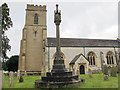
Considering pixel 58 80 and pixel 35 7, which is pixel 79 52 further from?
pixel 58 80

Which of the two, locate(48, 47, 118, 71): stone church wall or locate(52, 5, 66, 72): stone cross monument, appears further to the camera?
locate(48, 47, 118, 71): stone church wall

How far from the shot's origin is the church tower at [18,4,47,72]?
25.1 m

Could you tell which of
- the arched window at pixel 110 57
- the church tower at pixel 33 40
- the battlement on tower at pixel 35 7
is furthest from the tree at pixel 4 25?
the arched window at pixel 110 57

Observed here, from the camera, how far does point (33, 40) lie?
27000 mm

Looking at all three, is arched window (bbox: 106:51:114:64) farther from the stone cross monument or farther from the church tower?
the stone cross monument

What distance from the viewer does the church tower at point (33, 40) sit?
2514 cm

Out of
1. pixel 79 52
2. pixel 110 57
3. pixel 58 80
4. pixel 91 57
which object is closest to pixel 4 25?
pixel 58 80

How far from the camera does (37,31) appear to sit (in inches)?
1094

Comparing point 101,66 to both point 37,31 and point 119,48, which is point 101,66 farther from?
point 37,31

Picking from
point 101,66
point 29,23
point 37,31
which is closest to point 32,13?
point 29,23

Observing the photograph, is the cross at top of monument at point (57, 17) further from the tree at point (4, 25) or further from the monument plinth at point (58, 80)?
the tree at point (4, 25)

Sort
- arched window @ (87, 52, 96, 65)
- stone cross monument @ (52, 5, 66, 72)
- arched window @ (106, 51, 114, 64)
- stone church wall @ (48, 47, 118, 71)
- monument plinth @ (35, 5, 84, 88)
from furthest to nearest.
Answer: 1. arched window @ (106, 51, 114, 64)
2. arched window @ (87, 52, 96, 65)
3. stone church wall @ (48, 47, 118, 71)
4. stone cross monument @ (52, 5, 66, 72)
5. monument plinth @ (35, 5, 84, 88)

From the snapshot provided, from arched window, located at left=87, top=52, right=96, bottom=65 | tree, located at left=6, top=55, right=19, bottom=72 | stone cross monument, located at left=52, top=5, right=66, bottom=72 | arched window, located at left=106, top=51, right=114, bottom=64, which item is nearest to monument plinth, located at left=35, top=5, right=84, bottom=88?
stone cross monument, located at left=52, top=5, right=66, bottom=72

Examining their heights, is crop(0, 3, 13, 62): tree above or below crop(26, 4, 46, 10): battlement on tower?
below
